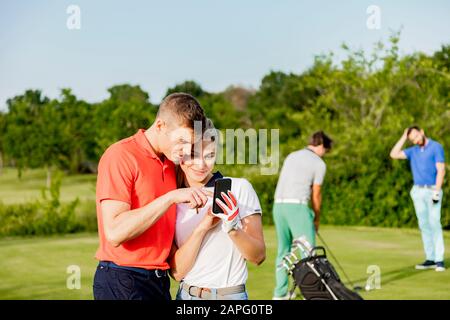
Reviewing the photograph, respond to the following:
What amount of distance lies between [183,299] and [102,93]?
70.0 feet

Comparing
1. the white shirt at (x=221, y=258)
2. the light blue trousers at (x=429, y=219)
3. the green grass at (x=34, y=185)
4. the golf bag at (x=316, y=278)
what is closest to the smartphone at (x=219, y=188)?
the white shirt at (x=221, y=258)

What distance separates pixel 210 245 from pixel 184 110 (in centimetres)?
62

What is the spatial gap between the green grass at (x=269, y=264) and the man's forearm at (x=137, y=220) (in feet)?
19.2

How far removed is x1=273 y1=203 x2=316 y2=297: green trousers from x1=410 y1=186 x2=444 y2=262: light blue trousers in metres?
2.94

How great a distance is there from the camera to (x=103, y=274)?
321cm

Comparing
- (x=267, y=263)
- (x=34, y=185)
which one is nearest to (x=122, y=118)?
(x=267, y=263)

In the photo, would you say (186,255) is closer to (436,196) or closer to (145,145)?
(145,145)

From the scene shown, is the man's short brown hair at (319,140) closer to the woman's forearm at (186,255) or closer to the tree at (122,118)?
the woman's forearm at (186,255)

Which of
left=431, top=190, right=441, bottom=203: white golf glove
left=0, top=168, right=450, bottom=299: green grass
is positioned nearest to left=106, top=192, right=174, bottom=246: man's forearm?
left=0, top=168, right=450, bottom=299: green grass

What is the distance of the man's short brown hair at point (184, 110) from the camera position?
303cm

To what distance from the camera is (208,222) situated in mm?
→ 3049

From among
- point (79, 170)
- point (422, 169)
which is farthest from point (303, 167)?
point (79, 170)
